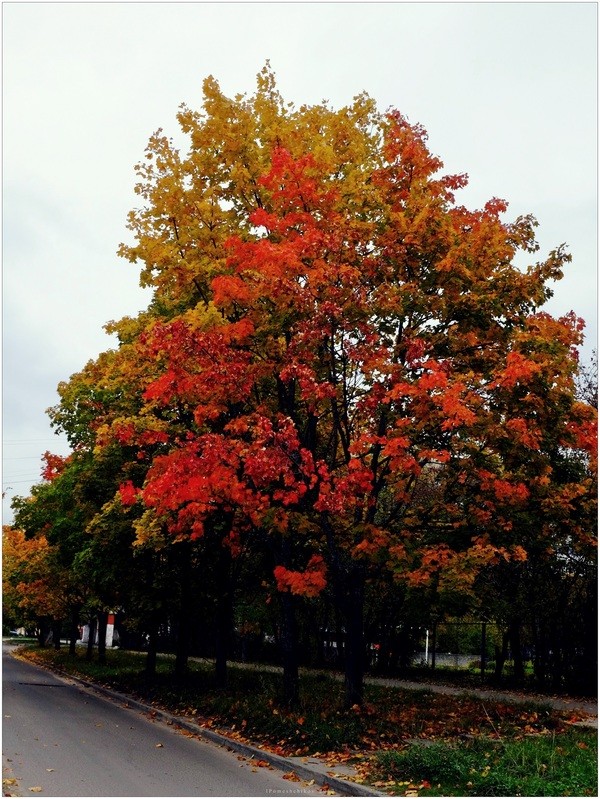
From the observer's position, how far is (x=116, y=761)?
11.1m

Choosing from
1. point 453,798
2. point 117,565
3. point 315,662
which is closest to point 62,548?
point 117,565

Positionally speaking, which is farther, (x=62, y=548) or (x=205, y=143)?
(x=62, y=548)

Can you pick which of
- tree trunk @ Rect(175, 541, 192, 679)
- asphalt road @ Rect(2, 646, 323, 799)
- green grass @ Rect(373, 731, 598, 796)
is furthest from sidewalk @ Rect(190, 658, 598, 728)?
asphalt road @ Rect(2, 646, 323, 799)

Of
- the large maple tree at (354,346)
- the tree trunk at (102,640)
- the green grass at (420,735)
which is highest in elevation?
the large maple tree at (354,346)

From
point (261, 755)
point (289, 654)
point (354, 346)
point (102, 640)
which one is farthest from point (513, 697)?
point (102, 640)

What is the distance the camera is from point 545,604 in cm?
2262

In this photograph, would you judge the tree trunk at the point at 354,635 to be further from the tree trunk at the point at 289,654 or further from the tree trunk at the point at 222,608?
the tree trunk at the point at 222,608

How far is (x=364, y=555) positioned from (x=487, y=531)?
211cm

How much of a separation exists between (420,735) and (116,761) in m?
4.52

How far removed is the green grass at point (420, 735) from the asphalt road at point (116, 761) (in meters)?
0.92

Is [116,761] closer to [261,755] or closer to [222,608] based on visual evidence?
[261,755]

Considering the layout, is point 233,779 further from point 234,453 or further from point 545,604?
point 545,604

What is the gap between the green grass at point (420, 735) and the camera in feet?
29.1

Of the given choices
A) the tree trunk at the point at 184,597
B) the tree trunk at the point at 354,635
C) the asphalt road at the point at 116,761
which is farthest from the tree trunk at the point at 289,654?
the tree trunk at the point at 184,597
